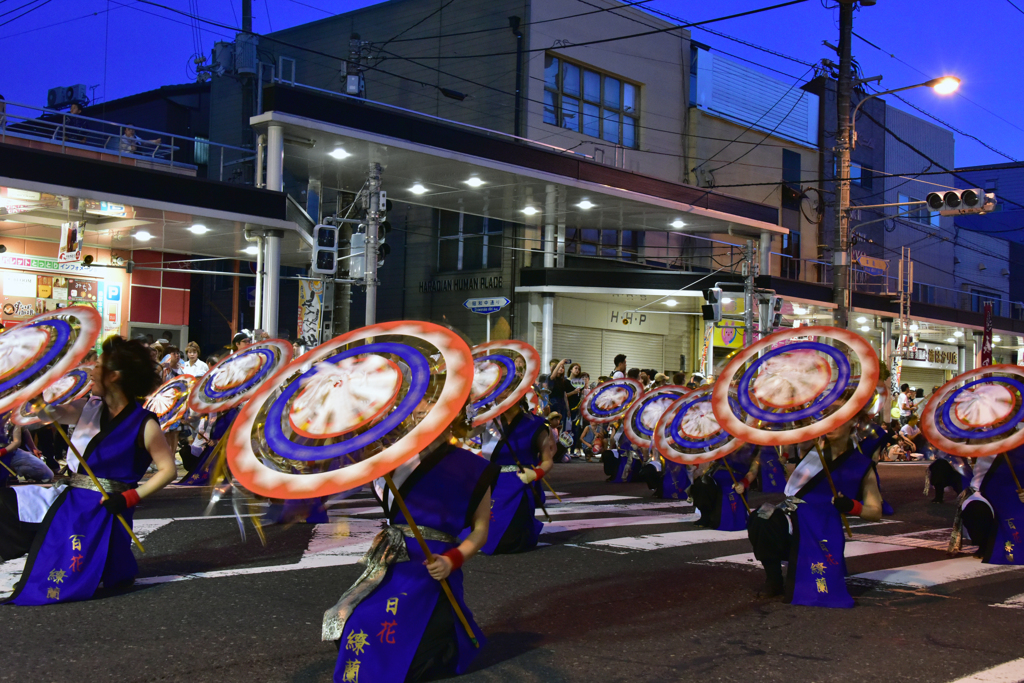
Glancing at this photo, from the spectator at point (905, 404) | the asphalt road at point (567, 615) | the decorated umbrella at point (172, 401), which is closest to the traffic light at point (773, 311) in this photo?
the spectator at point (905, 404)

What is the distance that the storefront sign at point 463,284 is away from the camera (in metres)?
27.7

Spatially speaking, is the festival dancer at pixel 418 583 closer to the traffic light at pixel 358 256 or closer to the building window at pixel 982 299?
the traffic light at pixel 358 256

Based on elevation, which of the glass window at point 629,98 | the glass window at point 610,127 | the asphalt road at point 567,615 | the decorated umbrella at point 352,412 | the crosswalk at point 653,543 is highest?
the glass window at point 629,98

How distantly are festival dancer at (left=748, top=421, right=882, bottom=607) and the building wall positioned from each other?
2217 centimetres

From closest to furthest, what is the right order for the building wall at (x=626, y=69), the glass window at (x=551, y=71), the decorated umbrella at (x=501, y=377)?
the decorated umbrella at (x=501, y=377)
the building wall at (x=626, y=69)
the glass window at (x=551, y=71)

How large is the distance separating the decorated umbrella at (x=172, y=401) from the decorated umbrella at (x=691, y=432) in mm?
5729

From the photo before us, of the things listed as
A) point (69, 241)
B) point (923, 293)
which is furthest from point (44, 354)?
point (923, 293)

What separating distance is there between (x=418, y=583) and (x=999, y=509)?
6.10 m

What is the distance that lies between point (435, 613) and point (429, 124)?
17034 millimetres

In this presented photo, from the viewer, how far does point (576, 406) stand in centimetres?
1864

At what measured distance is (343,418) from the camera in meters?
3.55

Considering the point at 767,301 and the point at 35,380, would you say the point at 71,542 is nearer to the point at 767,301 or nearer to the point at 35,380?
the point at 35,380

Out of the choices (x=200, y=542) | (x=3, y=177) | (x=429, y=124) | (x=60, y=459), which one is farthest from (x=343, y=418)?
(x=429, y=124)

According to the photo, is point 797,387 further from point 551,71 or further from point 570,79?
point 570,79
